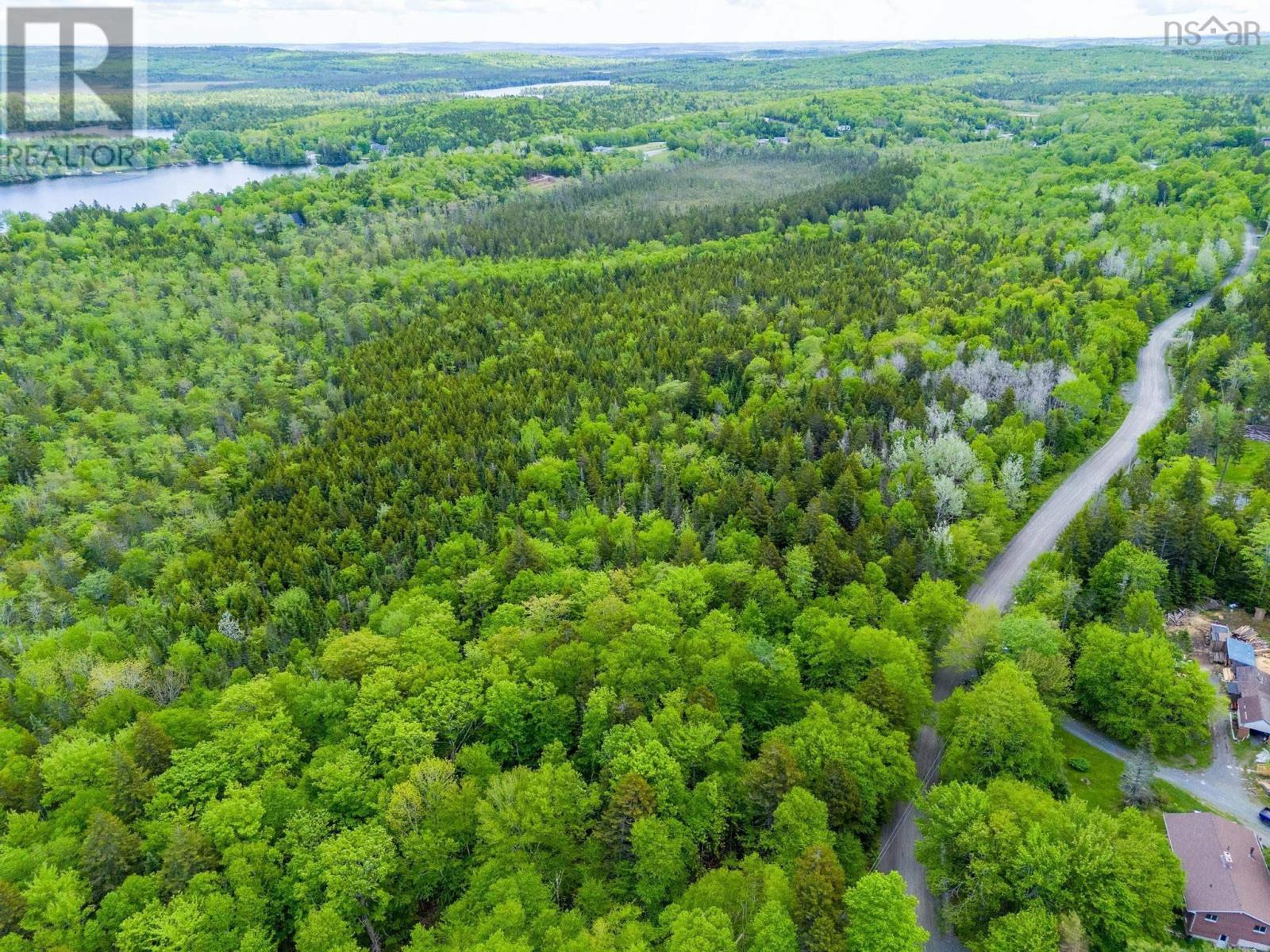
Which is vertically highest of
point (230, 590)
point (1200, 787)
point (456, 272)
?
point (456, 272)

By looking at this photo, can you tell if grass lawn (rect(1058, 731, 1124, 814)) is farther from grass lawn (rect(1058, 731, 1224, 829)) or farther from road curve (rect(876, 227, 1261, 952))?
road curve (rect(876, 227, 1261, 952))

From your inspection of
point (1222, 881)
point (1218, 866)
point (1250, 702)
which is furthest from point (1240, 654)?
point (1222, 881)

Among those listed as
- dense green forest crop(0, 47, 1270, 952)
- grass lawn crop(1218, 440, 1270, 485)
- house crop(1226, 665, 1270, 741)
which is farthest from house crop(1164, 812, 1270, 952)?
grass lawn crop(1218, 440, 1270, 485)

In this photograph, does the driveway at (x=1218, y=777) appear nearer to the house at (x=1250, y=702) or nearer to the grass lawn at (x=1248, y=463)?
the house at (x=1250, y=702)

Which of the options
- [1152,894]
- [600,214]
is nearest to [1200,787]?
[1152,894]

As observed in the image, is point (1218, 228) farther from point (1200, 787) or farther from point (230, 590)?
point (230, 590)

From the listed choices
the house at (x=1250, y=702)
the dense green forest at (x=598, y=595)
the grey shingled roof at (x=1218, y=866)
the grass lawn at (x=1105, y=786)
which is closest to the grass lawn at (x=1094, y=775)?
the grass lawn at (x=1105, y=786)

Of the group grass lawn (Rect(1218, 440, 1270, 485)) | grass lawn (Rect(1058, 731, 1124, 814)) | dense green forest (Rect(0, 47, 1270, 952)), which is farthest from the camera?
grass lawn (Rect(1218, 440, 1270, 485))
